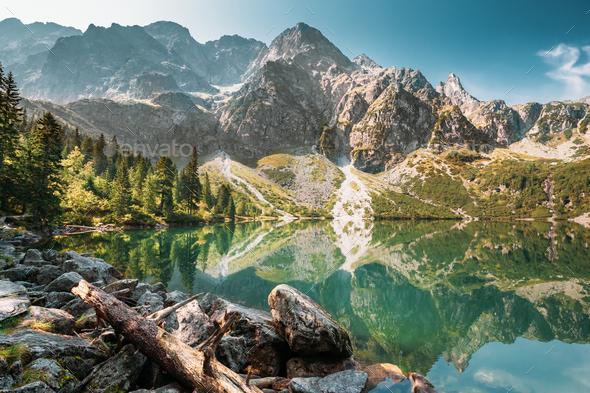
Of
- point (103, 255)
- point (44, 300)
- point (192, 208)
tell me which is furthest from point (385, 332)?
point (192, 208)

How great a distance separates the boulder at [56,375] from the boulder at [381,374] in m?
8.73

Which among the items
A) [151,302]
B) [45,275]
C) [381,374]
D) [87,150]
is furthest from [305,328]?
[87,150]

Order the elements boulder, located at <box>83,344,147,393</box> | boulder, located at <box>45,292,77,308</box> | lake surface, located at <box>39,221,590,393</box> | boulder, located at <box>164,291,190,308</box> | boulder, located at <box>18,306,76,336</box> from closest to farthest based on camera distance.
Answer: boulder, located at <box>83,344,147,393</box> → boulder, located at <box>18,306,76,336</box> → boulder, located at <box>45,292,77,308</box> → lake surface, located at <box>39,221,590,393</box> → boulder, located at <box>164,291,190,308</box>

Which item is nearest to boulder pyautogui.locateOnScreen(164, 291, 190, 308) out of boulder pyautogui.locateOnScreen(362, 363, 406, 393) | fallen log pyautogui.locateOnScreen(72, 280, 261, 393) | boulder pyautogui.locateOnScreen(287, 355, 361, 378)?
fallen log pyautogui.locateOnScreen(72, 280, 261, 393)

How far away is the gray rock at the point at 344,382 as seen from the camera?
7695 millimetres

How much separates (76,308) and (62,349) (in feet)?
12.9

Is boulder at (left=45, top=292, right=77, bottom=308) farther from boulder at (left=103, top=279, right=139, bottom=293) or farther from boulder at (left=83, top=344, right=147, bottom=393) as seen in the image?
boulder at (left=83, top=344, right=147, bottom=393)

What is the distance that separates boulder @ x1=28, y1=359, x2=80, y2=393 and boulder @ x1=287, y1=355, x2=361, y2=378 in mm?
5945

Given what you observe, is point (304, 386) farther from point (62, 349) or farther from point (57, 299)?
point (57, 299)

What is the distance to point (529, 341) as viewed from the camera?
14.1 metres

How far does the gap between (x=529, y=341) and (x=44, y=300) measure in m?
23.3

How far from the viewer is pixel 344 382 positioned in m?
8.08

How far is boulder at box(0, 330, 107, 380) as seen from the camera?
5605mm

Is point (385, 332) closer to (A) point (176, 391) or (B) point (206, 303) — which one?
(B) point (206, 303)
